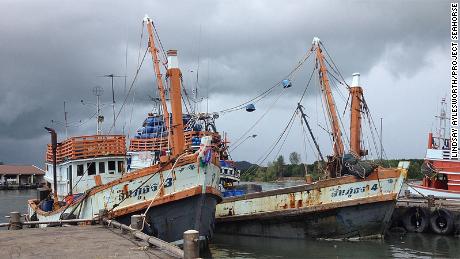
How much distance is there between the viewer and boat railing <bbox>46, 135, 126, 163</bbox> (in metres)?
22.8

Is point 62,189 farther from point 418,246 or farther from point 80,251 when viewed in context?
point 418,246

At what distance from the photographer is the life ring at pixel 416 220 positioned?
2717 centimetres

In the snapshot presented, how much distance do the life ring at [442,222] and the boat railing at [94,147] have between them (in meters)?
17.3

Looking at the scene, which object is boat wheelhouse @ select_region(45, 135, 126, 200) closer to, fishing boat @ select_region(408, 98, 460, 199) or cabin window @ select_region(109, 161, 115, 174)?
cabin window @ select_region(109, 161, 115, 174)

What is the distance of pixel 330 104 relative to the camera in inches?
1048

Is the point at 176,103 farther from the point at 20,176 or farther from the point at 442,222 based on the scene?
the point at 20,176

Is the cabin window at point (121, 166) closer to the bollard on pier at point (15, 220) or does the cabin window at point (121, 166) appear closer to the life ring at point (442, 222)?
the bollard on pier at point (15, 220)

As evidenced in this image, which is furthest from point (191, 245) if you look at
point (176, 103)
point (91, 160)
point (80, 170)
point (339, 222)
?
point (339, 222)

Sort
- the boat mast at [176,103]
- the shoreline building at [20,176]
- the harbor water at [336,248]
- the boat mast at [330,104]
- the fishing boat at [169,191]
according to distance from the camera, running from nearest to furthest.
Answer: the fishing boat at [169,191]
the boat mast at [176,103]
the harbor water at [336,248]
the boat mast at [330,104]
the shoreline building at [20,176]

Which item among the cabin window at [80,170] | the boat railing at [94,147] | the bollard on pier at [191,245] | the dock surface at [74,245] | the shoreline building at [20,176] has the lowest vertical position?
the shoreline building at [20,176]

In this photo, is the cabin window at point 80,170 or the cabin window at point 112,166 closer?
the cabin window at point 80,170

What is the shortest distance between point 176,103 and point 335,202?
9.45m

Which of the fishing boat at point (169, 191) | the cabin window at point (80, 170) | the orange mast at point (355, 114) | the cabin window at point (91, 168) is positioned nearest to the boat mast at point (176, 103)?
the fishing boat at point (169, 191)

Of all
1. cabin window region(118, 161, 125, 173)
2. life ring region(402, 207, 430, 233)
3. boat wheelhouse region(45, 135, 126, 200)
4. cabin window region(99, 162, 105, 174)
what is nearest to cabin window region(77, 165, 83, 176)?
boat wheelhouse region(45, 135, 126, 200)
